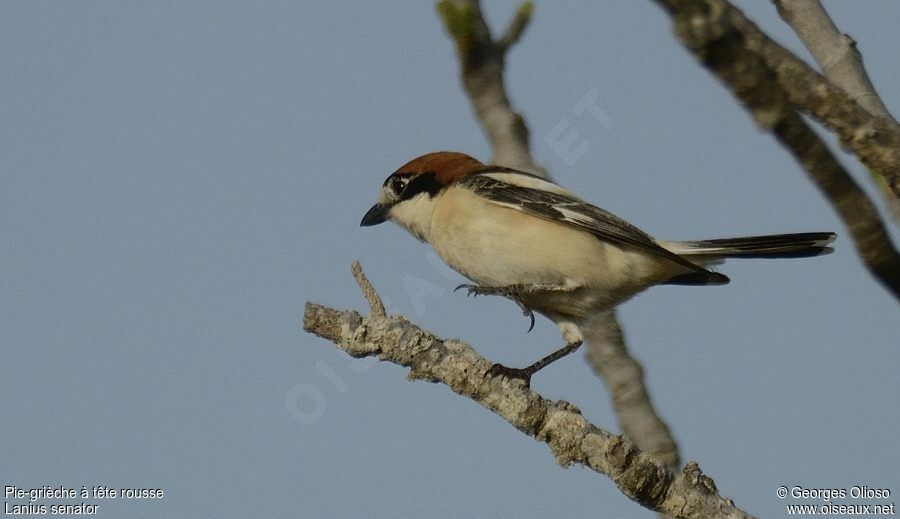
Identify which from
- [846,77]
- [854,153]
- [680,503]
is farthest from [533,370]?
[854,153]

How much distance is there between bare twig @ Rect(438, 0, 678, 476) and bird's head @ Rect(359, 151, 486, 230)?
3.06 feet

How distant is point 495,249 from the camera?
6.46 m

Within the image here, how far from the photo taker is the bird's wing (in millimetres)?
6574

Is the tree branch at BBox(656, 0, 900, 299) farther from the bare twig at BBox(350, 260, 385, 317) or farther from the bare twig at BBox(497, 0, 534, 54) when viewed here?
the bare twig at BBox(497, 0, 534, 54)

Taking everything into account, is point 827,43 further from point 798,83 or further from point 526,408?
point 526,408

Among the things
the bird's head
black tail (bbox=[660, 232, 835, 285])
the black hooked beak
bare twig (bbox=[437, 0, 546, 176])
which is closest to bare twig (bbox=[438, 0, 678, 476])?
bare twig (bbox=[437, 0, 546, 176])

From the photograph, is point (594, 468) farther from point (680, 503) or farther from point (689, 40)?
point (689, 40)

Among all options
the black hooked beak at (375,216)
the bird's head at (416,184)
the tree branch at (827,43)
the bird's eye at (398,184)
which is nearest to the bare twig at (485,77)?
the bird's head at (416,184)

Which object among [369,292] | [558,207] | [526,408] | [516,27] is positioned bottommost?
[526,408]

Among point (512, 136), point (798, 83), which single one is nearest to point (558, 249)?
point (512, 136)

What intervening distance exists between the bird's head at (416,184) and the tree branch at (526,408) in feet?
6.54

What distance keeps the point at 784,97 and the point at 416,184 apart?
456 centimetres

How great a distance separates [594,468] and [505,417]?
0.50m

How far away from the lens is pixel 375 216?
7.45 meters
